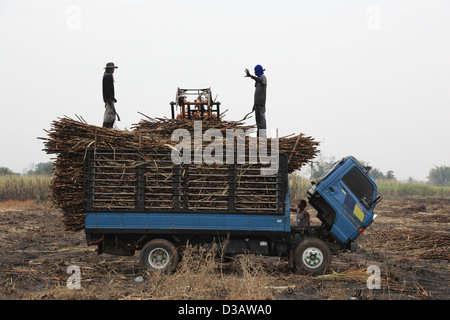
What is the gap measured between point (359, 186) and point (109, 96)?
6168mm

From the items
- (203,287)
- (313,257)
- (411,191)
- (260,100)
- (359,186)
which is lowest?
(203,287)

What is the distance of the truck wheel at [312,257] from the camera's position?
10859 mm

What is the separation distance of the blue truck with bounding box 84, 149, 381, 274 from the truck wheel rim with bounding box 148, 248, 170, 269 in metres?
0.01

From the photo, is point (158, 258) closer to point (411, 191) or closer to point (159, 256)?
point (159, 256)

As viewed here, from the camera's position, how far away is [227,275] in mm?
10883

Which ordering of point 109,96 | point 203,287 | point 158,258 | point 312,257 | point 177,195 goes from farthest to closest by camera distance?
point 109,96 < point 312,257 < point 158,258 < point 177,195 < point 203,287

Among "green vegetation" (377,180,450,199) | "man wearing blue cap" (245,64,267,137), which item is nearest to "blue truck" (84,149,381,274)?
"man wearing blue cap" (245,64,267,137)

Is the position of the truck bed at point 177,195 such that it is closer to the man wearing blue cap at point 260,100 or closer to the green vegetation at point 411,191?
the man wearing blue cap at point 260,100

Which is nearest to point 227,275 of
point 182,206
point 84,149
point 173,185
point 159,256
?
point 159,256

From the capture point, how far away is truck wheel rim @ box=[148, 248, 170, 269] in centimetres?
1077

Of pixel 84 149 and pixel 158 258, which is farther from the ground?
pixel 84 149
